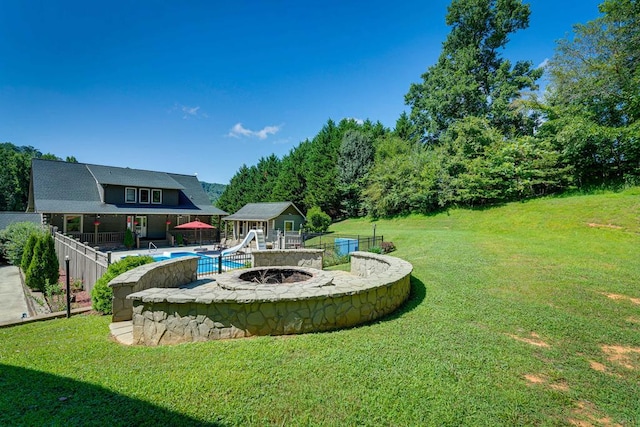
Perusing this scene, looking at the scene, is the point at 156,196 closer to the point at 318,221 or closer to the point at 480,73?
the point at 318,221

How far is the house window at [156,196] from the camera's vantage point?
22.2m

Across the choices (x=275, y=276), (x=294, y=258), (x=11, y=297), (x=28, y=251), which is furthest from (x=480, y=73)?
(x=11, y=297)

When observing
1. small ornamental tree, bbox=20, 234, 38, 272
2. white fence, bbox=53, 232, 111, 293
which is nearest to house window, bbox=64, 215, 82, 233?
white fence, bbox=53, 232, 111, 293

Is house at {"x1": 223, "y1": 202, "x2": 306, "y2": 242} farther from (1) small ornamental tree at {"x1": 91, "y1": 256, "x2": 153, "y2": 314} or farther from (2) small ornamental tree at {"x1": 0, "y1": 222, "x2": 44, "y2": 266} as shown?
(1) small ornamental tree at {"x1": 91, "y1": 256, "x2": 153, "y2": 314}

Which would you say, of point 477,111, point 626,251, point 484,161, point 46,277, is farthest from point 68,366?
point 477,111

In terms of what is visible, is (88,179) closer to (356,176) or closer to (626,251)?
(356,176)

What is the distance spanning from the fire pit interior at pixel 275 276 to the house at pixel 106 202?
54.2 feet

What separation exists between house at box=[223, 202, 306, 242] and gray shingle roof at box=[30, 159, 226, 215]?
2868mm

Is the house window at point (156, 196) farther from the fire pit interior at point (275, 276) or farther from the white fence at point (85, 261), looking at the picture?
the fire pit interior at point (275, 276)

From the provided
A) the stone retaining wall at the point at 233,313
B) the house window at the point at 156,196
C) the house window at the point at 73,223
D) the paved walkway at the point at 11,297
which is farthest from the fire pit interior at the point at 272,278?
the house window at the point at 156,196

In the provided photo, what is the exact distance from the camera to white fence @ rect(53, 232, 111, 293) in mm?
7649

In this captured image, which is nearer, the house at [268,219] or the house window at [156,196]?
the house window at [156,196]

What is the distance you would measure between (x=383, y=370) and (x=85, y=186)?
2504 cm

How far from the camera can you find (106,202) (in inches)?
783
